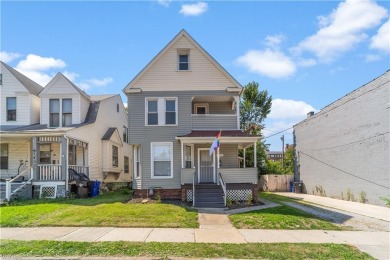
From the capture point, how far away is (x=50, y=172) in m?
18.1

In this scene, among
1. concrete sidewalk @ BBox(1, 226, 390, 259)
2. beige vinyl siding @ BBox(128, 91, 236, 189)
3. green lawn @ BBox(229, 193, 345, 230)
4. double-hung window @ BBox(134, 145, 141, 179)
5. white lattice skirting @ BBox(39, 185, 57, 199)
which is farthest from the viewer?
double-hung window @ BBox(134, 145, 141, 179)

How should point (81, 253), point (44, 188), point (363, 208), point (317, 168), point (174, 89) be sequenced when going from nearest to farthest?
point (81, 253) < point (363, 208) < point (44, 188) < point (174, 89) < point (317, 168)

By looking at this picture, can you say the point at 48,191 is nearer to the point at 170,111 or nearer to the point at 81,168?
the point at 81,168

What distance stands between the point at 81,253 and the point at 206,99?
1382 cm

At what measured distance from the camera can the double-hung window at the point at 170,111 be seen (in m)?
19.0

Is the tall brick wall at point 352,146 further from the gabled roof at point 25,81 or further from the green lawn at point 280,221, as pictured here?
the gabled roof at point 25,81

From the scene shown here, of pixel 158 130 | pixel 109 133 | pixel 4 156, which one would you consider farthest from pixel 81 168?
pixel 158 130

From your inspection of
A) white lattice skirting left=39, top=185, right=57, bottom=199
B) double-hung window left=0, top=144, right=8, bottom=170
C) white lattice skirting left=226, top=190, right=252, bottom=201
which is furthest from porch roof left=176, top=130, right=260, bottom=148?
double-hung window left=0, top=144, right=8, bottom=170

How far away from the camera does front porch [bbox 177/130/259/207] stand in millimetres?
16703

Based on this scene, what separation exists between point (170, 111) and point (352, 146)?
A: 37.8ft

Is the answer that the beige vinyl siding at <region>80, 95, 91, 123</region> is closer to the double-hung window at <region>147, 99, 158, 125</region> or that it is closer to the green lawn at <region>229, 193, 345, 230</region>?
the double-hung window at <region>147, 99, 158, 125</region>

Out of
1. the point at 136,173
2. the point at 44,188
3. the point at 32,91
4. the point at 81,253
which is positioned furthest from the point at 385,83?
the point at 32,91

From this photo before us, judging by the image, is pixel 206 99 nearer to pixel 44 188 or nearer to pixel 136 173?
pixel 136 173

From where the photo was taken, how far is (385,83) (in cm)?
1638
